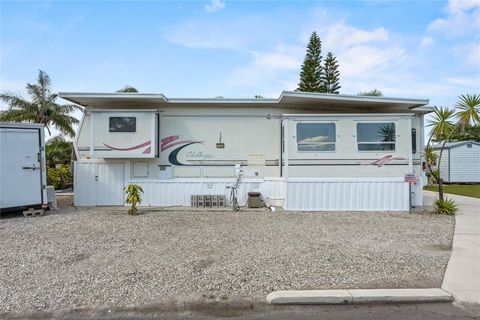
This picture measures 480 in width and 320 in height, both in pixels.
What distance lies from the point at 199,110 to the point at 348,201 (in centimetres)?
510

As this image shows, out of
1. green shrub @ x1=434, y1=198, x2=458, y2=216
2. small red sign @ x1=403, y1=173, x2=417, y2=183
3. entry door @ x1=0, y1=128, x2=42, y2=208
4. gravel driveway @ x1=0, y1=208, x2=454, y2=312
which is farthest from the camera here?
small red sign @ x1=403, y1=173, x2=417, y2=183

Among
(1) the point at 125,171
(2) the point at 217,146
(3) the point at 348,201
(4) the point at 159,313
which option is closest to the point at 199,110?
(2) the point at 217,146

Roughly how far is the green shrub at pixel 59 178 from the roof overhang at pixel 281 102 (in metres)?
6.50

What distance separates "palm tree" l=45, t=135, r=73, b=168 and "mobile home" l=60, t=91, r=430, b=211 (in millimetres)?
9711

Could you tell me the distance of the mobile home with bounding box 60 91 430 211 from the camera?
827 centimetres

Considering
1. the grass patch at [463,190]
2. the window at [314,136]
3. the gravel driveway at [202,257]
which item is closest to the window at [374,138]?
the window at [314,136]

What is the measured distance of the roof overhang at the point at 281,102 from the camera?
27.8 ft

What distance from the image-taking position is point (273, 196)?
899cm

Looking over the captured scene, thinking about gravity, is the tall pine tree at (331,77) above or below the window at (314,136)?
above

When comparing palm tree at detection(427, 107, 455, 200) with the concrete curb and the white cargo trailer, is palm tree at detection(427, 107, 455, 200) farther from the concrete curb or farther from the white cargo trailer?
the white cargo trailer

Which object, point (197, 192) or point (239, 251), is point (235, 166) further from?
point (239, 251)

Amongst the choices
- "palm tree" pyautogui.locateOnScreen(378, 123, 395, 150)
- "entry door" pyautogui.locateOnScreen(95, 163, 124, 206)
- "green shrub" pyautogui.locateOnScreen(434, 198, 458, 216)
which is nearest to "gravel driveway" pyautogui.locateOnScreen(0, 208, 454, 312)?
"green shrub" pyautogui.locateOnScreen(434, 198, 458, 216)

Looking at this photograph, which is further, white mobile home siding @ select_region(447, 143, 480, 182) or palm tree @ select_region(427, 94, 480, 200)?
white mobile home siding @ select_region(447, 143, 480, 182)

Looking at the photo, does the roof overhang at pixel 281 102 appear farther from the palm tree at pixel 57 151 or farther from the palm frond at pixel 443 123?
the palm tree at pixel 57 151
